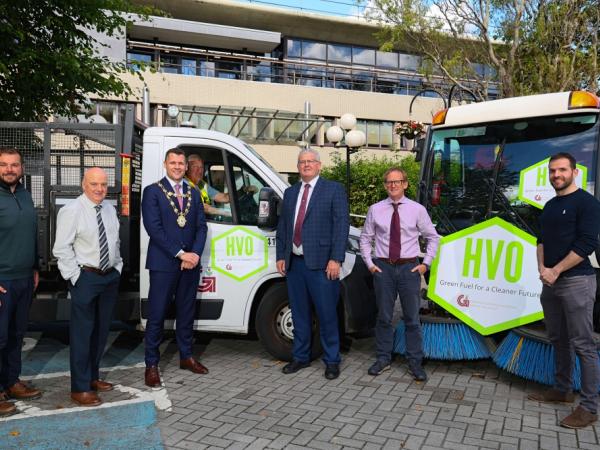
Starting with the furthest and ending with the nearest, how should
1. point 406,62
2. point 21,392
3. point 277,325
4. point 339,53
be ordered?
1. point 406,62
2. point 339,53
3. point 277,325
4. point 21,392

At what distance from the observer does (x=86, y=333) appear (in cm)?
431

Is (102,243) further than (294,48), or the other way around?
(294,48)

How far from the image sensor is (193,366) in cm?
520

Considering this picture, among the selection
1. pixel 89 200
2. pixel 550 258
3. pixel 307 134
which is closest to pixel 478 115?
pixel 550 258

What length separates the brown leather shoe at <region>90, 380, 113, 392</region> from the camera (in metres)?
4.65

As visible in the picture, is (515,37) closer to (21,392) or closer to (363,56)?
(21,392)

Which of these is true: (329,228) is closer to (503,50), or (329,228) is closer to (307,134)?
(503,50)

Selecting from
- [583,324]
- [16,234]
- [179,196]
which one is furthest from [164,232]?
[583,324]

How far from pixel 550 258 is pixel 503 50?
45.8ft

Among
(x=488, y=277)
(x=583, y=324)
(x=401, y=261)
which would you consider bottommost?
(x=583, y=324)

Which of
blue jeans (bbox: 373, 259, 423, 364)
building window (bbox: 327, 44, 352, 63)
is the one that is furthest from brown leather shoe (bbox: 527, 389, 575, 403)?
building window (bbox: 327, 44, 352, 63)

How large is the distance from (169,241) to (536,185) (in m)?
3.25

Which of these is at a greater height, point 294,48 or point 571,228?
point 294,48

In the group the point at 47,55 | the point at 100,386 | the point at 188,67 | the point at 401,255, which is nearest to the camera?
the point at 100,386
